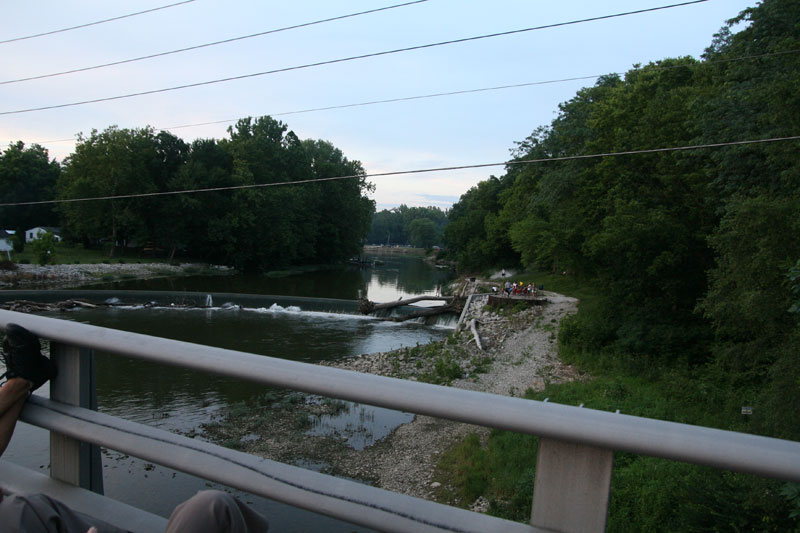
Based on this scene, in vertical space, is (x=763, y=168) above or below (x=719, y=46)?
below

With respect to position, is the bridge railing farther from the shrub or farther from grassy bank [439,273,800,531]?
the shrub

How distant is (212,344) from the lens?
885 inches

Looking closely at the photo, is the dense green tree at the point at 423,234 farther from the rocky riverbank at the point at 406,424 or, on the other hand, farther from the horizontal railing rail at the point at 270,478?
the horizontal railing rail at the point at 270,478

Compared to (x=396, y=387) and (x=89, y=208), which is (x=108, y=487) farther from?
(x=89, y=208)

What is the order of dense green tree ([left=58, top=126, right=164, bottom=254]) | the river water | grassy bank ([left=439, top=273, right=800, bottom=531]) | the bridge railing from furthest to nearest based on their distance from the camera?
dense green tree ([left=58, top=126, right=164, bottom=254]), the river water, grassy bank ([left=439, top=273, right=800, bottom=531]), the bridge railing

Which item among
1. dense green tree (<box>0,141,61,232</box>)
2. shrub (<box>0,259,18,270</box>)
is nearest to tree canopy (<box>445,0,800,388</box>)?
shrub (<box>0,259,18,270</box>)

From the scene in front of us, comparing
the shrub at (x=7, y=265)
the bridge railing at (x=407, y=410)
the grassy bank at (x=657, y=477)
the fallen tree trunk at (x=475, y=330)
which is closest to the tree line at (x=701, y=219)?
the grassy bank at (x=657, y=477)

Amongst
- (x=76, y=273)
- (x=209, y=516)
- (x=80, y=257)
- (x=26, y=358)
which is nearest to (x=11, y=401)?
(x=26, y=358)

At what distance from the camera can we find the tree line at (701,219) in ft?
36.9

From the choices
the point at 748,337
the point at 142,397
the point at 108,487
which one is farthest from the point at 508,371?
the point at 108,487

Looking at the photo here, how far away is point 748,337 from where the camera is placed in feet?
46.2

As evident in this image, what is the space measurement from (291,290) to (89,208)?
22154mm

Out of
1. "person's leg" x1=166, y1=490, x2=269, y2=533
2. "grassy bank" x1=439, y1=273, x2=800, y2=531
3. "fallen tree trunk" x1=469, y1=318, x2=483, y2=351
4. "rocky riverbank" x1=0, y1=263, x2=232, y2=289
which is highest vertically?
"person's leg" x1=166, y1=490, x2=269, y2=533

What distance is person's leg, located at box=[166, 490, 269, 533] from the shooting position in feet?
4.68
